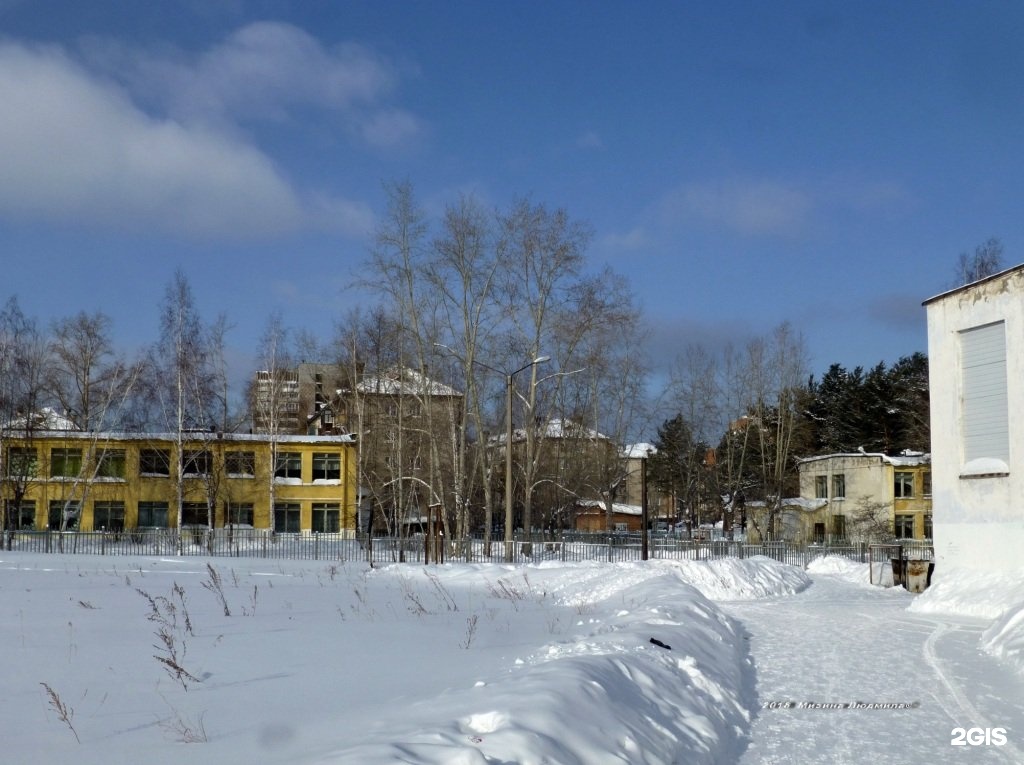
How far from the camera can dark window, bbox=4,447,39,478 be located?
50.9 m

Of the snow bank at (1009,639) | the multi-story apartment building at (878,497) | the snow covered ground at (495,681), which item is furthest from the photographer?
the multi-story apartment building at (878,497)

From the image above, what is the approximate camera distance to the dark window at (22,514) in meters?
52.8

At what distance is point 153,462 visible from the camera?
57.1 m

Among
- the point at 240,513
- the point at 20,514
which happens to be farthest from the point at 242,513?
the point at 20,514

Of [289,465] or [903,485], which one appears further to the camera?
[903,485]

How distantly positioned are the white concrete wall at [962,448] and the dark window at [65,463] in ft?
150

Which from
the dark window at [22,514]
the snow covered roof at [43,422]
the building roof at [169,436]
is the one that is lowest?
the dark window at [22,514]

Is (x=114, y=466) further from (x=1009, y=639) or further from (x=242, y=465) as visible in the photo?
(x=1009, y=639)

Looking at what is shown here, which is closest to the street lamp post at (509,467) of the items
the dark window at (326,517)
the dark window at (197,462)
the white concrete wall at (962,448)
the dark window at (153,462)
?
the white concrete wall at (962,448)

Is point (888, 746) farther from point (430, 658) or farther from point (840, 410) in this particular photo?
point (840, 410)

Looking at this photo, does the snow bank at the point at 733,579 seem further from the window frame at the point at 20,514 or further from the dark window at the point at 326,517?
the window frame at the point at 20,514

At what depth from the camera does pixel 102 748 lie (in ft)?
22.5

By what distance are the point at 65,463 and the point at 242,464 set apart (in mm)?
9515

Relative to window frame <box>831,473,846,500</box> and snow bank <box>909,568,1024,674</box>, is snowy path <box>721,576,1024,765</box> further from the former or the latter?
window frame <box>831,473,846,500</box>
